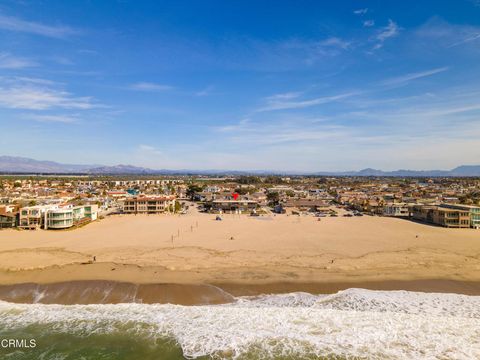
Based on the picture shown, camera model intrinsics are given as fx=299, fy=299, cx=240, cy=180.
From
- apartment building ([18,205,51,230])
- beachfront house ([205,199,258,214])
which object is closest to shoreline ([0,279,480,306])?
apartment building ([18,205,51,230])

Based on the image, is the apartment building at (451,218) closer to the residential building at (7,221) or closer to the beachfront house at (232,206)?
the beachfront house at (232,206)

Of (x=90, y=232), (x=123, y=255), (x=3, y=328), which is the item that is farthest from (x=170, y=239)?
(x=3, y=328)

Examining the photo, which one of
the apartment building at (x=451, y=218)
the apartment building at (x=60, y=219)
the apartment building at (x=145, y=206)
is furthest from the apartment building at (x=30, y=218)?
the apartment building at (x=451, y=218)

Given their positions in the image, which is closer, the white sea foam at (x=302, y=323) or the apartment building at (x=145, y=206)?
the white sea foam at (x=302, y=323)

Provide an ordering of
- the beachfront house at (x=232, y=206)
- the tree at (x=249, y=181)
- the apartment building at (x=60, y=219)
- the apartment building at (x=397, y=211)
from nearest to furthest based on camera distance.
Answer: the apartment building at (x=60, y=219) < the apartment building at (x=397, y=211) < the beachfront house at (x=232, y=206) < the tree at (x=249, y=181)

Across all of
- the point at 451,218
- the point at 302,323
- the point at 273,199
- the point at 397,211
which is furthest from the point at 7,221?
the point at 397,211

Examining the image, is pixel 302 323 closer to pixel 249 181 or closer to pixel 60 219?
pixel 60 219

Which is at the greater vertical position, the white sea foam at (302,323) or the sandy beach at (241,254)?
the sandy beach at (241,254)

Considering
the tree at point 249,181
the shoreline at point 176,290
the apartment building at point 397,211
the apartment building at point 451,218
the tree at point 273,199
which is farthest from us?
the tree at point 249,181
